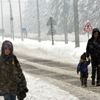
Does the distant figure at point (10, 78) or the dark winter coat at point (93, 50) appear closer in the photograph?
the distant figure at point (10, 78)

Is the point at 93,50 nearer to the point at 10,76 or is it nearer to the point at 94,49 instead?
the point at 94,49

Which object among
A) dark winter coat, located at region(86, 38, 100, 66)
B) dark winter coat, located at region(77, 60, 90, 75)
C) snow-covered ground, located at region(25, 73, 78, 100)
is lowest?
snow-covered ground, located at region(25, 73, 78, 100)

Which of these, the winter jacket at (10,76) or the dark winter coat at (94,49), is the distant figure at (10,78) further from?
the dark winter coat at (94,49)

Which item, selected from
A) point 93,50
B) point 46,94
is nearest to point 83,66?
point 93,50

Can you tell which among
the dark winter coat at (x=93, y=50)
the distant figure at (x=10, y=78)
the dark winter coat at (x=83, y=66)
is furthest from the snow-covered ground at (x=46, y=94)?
the distant figure at (x=10, y=78)

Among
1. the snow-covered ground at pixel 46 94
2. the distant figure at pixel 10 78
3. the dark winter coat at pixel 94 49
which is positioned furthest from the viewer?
the dark winter coat at pixel 94 49

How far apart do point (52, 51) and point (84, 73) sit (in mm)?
20760

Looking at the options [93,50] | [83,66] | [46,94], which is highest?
[93,50]

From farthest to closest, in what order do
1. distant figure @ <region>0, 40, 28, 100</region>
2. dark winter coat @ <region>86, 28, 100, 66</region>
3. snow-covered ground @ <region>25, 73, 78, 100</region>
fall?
dark winter coat @ <region>86, 28, 100, 66</region>
snow-covered ground @ <region>25, 73, 78, 100</region>
distant figure @ <region>0, 40, 28, 100</region>

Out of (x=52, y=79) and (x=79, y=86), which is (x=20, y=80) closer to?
(x=79, y=86)

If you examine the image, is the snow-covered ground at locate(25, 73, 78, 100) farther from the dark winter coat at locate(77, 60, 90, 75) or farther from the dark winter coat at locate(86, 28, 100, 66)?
the dark winter coat at locate(86, 28, 100, 66)

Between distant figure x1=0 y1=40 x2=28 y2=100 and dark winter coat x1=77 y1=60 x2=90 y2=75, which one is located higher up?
distant figure x1=0 y1=40 x2=28 y2=100

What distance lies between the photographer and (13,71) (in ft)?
25.2

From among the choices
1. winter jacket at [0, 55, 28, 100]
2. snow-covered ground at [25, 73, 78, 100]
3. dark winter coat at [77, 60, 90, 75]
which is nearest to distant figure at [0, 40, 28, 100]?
winter jacket at [0, 55, 28, 100]
